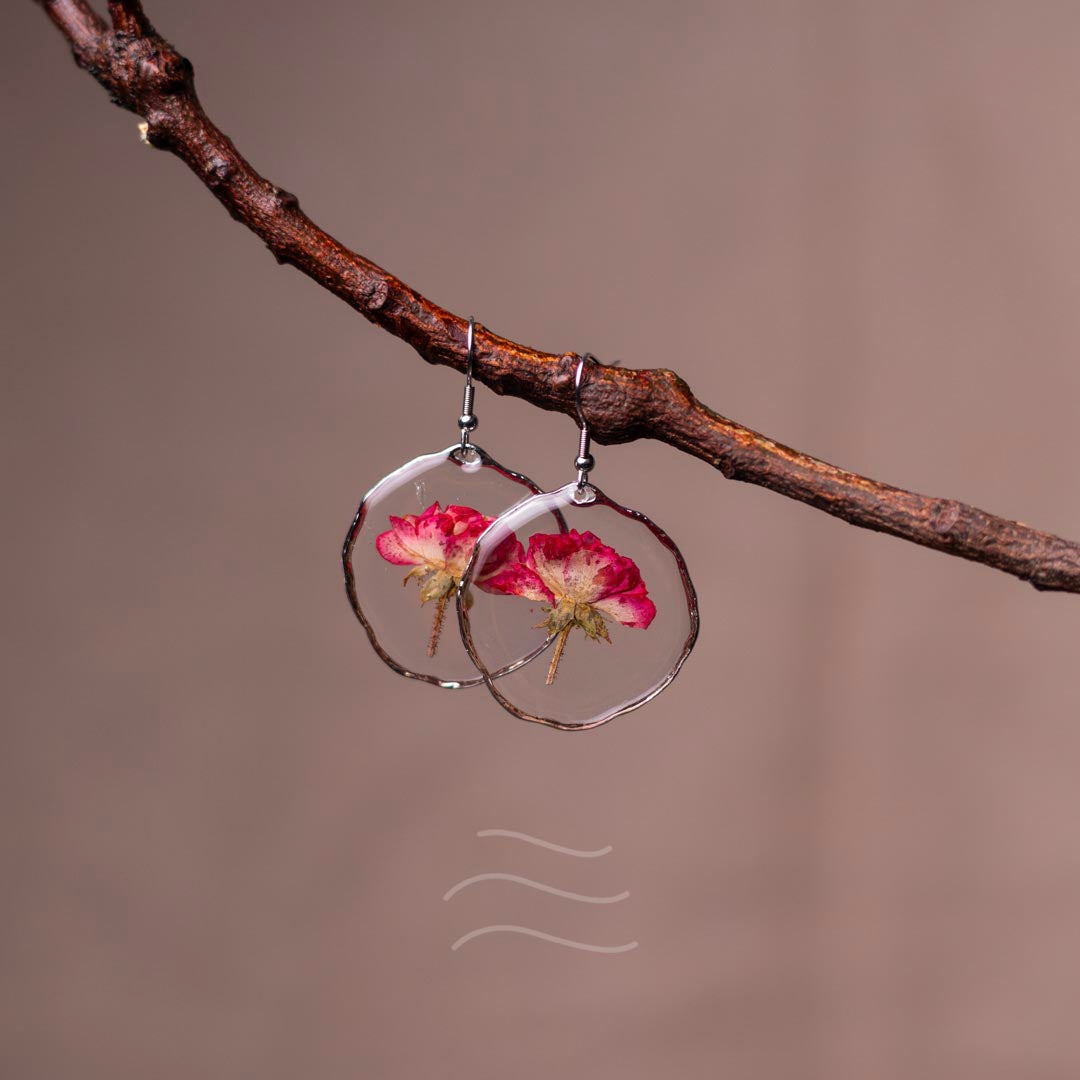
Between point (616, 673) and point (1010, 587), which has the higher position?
point (1010, 587)

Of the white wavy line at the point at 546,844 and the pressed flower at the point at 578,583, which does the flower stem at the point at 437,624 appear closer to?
the pressed flower at the point at 578,583

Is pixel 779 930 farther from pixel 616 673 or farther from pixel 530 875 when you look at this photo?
pixel 616 673

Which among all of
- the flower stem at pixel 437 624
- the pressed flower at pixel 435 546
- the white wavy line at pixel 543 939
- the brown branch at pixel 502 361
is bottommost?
the flower stem at pixel 437 624

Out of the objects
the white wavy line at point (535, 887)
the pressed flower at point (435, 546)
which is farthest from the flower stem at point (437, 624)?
the white wavy line at point (535, 887)

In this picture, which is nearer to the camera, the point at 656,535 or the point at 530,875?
the point at 656,535

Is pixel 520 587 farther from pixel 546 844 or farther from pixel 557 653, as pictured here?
pixel 546 844

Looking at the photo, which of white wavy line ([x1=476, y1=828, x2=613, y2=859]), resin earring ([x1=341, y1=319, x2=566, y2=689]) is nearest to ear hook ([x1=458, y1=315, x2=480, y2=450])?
resin earring ([x1=341, y1=319, x2=566, y2=689])

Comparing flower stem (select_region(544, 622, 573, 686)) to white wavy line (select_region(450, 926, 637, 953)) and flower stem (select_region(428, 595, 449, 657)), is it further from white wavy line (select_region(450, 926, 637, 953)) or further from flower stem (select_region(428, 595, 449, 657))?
white wavy line (select_region(450, 926, 637, 953))

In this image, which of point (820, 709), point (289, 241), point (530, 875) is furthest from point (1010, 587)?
point (289, 241)
